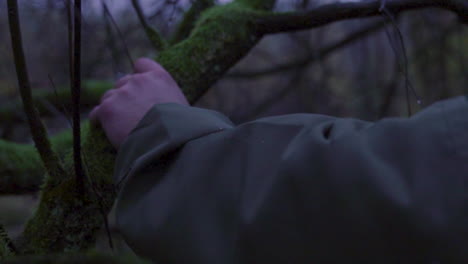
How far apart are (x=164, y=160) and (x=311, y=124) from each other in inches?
14.4

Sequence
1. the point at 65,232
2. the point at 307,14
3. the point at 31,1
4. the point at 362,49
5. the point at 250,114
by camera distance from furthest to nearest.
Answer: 1. the point at 362,49
2. the point at 250,114
3. the point at 307,14
4. the point at 31,1
5. the point at 65,232

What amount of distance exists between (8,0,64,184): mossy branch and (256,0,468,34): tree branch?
91 cm

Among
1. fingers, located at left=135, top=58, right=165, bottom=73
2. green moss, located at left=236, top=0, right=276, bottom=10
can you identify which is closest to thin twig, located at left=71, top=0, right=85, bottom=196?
fingers, located at left=135, top=58, right=165, bottom=73

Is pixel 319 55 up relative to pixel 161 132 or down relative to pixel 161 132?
down

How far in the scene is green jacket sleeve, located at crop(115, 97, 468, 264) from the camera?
88 cm

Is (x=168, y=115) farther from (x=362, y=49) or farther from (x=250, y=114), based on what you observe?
(x=362, y=49)

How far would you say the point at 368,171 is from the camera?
91cm

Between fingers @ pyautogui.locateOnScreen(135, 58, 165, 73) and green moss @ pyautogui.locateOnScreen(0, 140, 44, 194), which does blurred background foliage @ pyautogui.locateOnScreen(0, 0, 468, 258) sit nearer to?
green moss @ pyautogui.locateOnScreen(0, 140, 44, 194)

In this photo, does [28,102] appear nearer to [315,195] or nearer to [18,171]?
[315,195]

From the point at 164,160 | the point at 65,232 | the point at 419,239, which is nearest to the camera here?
the point at 419,239

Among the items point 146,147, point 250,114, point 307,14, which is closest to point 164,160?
point 146,147

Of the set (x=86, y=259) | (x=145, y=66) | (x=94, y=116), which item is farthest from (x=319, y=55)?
(x=86, y=259)

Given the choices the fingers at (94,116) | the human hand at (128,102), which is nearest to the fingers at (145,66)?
the human hand at (128,102)

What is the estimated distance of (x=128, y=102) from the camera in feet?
4.50
